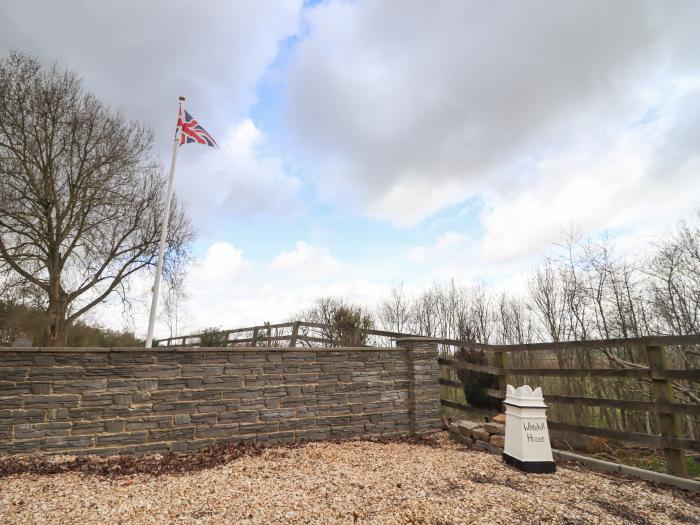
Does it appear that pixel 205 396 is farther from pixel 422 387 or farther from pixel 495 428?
pixel 495 428

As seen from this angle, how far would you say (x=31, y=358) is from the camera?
413 centimetres

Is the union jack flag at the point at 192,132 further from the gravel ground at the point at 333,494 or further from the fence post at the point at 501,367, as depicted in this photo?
the fence post at the point at 501,367

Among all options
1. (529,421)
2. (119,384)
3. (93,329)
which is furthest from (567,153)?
(93,329)

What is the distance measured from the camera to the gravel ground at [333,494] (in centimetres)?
272

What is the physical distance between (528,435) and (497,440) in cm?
91

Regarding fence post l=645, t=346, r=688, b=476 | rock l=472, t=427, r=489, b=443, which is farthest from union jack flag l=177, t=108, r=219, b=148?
fence post l=645, t=346, r=688, b=476

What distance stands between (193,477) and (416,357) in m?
3.60

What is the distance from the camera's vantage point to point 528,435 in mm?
3916

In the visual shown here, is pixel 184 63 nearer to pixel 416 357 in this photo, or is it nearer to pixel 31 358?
pixel 31 358

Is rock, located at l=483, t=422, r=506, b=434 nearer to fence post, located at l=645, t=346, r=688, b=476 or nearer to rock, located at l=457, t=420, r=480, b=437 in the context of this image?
rock, located at l=457, t=420, r=480, b=437

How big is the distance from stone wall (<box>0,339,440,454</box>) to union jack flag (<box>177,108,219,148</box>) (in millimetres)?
5563

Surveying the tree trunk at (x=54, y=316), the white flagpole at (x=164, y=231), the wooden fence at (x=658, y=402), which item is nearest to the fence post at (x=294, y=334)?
the white flagpole at (x=164, y=231)

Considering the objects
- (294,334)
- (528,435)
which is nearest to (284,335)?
(294,334)

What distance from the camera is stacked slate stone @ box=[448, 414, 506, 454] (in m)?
4.71
